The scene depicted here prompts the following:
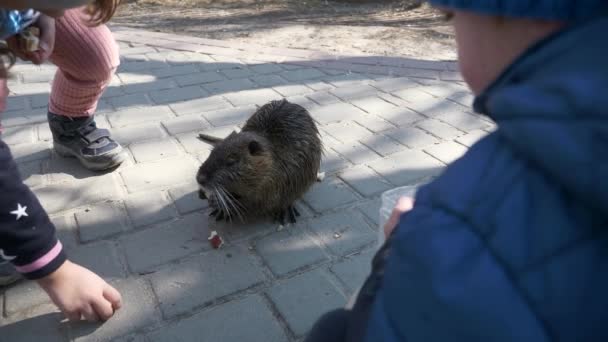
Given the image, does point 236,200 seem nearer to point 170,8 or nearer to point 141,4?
point 170,8

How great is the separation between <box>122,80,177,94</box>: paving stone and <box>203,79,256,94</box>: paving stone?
0.93 ft

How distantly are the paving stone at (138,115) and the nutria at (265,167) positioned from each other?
0.91 metres

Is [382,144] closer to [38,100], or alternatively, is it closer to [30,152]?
[30,152]

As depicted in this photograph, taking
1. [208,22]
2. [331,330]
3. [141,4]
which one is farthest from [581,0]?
[141,4]

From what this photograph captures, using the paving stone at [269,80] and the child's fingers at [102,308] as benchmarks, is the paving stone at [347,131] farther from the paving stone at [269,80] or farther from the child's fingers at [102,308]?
the child's fingers at [102,308]

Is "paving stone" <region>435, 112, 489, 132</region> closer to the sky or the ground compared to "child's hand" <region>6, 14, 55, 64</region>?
closer to the ground

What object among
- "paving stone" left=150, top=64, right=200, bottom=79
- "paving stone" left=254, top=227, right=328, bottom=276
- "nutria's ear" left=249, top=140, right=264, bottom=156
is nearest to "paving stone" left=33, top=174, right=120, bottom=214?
"nutria's ear" left=249, top=140, right=264, bottom=156

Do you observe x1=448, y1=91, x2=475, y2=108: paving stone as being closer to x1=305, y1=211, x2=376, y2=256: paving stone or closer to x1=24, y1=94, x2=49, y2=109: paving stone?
x1=305, y1=211, x2=376, y2=256: paving stone

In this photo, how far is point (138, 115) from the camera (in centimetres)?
309

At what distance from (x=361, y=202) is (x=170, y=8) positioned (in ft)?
20.5

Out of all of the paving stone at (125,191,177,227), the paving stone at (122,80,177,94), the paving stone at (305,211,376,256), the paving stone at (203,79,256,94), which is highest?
the paving stone at (122,80,177,94)

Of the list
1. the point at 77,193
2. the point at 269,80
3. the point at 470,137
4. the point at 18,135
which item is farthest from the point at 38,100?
the point at 470,137

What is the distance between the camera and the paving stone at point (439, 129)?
2930mm

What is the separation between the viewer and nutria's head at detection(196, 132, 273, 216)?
210 centimetres
